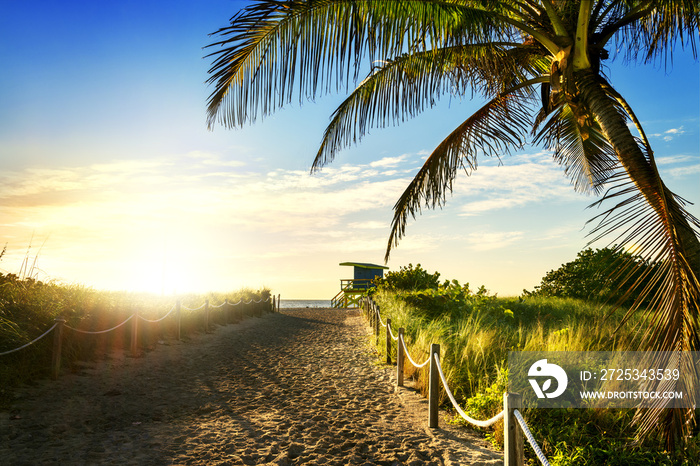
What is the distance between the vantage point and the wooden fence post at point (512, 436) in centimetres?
336

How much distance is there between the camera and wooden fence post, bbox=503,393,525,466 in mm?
3362

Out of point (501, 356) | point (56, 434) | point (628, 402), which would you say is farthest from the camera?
point (501, 356)

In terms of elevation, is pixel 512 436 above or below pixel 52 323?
below

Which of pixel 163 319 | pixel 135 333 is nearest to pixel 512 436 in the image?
pixel 135 333

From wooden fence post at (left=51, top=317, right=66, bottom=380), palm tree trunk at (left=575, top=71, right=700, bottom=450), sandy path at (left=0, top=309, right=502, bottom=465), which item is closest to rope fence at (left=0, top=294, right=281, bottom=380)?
wooden fence post at (left=51, top=317, right=66, bottom=380)

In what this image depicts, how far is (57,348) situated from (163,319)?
4.62 meters

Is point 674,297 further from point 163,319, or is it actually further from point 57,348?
point 163,319

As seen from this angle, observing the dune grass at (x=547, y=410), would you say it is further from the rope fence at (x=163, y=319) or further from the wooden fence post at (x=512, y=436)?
the rope fence at (x=163, y=319)

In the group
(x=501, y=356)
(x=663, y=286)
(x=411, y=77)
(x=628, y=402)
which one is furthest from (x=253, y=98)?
(x=628, y=402)

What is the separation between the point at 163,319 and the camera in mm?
11742

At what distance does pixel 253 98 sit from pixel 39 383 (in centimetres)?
573

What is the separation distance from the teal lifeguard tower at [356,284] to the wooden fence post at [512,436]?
26452mm

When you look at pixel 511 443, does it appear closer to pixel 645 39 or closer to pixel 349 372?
pixel 349 372

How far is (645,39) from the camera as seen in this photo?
7.29 metres
